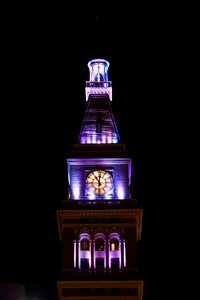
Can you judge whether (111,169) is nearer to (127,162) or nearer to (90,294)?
(127,162)

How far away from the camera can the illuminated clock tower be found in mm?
64125

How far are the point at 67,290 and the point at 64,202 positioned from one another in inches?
356

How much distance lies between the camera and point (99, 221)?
68500 mm

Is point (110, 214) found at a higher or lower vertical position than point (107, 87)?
lower

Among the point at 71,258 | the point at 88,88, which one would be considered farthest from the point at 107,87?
the point at 71,258

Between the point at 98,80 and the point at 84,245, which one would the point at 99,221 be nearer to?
the point at 84,245

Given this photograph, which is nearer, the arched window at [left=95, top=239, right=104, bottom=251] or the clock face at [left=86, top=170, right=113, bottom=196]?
the arched window at [left=95, top=239, right=104, bottom=251]

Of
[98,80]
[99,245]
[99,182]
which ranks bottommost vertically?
[99,245]

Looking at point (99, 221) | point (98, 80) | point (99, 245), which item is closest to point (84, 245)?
point (99, 245)

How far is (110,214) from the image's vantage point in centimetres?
6844

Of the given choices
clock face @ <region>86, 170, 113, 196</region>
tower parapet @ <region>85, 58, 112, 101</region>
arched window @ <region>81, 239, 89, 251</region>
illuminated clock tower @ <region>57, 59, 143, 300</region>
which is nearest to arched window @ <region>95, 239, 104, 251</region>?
illuminated clock tower @ <region>57, 59, 143, 300</region>

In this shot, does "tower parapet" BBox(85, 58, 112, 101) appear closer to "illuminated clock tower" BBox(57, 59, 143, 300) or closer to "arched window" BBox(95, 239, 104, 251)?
"illuminated clock tower" BBox(57, 59, 143, 300)

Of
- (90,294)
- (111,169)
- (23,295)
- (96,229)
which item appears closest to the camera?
(90,294)

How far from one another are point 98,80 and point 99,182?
16.0 metres
